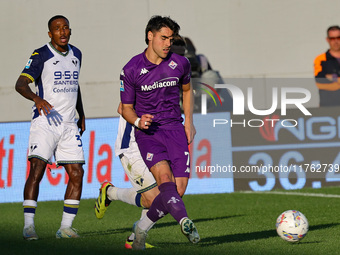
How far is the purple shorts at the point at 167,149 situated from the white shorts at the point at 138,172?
0.27 metres

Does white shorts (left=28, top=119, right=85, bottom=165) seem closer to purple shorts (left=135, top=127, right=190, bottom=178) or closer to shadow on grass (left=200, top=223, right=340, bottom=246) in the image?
purple shorts (left=135, top=127, right=190, bottom=178)

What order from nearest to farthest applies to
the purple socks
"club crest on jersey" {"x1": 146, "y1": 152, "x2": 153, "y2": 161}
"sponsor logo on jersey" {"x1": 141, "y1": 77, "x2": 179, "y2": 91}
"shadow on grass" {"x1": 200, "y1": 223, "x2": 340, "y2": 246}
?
the purple socks
"club crest on jersey" {"x1": 146, "y1": 152, "x2": 153, "y2": 161}
"sponsor logo on jersey" {"x1": 141, "y1": 77, "x2": 179, "y2": 91}
"shadow on grass" {"x1": 200, "y1": 223, "x2": 340, "y2": 246}

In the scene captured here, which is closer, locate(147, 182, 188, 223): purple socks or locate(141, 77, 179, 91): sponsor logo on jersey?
locate(147, 182, 188, 223): purple socks

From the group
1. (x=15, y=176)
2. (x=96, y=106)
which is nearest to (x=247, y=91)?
(x=96, y=106)

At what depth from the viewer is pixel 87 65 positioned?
710 inches

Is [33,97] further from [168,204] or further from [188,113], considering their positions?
[168,204]

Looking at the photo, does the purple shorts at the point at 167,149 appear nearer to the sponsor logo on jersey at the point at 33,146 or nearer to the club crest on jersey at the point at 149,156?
the club crest on jersey at the point at 149,156

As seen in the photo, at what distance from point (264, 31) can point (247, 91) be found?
277 centimetres

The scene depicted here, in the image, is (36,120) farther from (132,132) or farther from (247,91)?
(247,91)

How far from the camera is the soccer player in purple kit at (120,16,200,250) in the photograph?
21.5 feet

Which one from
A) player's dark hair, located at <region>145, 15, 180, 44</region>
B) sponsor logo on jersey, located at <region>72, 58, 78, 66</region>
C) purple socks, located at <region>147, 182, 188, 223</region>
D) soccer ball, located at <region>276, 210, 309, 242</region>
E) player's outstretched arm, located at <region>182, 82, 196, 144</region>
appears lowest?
soccer ball, located at <region>276, 210, 309, 242</region>

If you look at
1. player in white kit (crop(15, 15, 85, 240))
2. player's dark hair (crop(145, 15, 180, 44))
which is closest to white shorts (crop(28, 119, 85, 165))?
player in white kit (crop(15, 15, 85, 240))

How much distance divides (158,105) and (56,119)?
1.61m

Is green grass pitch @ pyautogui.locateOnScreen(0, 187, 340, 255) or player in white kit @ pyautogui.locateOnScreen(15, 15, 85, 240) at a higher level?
player in white kit @ pyautogui.locateOnScreen(15, 15, 85, 240)
